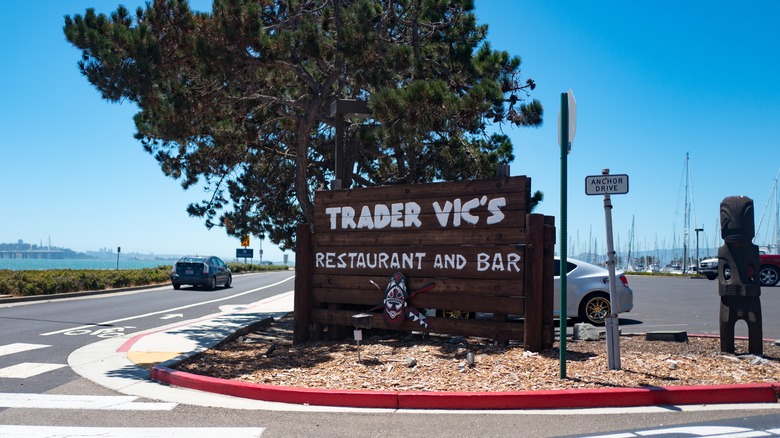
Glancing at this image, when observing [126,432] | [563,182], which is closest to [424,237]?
[563,182]

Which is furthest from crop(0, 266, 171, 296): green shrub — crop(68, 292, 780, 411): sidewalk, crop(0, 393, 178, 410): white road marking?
crop(0, 393, 178, 410): white road marking

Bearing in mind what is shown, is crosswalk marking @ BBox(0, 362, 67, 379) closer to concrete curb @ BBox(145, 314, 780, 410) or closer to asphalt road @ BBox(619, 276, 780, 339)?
concrete curb @ BBox(145, 314, 780, 410)

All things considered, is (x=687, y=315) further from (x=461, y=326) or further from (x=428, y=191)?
(x=428, y=191)

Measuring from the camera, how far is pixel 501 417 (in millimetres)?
6262

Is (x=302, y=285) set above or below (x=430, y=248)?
below

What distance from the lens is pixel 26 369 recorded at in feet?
29.5

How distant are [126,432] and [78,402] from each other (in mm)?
1625

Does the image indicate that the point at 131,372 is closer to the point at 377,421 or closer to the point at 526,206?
the point at 377,421

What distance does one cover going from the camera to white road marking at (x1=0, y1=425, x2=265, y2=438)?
5.71 m

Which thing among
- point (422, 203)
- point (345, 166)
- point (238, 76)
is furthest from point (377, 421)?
point (345, 166)

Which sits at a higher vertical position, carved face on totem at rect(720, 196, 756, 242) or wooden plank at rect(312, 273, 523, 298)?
carved face on totem at rect(720, 196, 756, 242)

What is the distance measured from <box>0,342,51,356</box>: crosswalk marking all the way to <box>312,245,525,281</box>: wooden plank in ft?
16.3

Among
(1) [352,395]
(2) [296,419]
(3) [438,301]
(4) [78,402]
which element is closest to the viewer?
(2) [296,419]

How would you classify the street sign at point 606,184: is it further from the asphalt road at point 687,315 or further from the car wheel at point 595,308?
the car wheel at point 595,308
